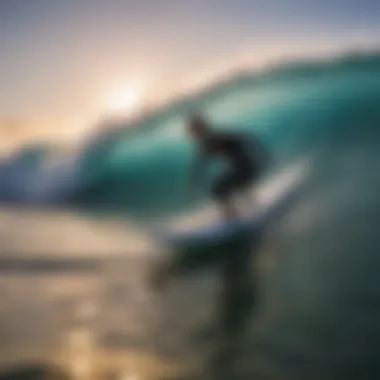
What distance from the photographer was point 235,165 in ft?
3.71

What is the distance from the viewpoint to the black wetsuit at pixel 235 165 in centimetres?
113

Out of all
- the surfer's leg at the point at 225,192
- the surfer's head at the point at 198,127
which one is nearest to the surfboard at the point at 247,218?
the surfer's leg at the point at 225,192

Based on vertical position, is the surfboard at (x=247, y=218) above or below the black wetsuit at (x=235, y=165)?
below

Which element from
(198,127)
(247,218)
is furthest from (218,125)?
(247,218)

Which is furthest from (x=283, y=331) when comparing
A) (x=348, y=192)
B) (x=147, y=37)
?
(x=147, y=37)

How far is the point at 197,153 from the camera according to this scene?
1.15m

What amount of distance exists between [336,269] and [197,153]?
0.32m

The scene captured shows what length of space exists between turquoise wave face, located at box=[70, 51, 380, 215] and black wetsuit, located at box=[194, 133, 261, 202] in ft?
0.08

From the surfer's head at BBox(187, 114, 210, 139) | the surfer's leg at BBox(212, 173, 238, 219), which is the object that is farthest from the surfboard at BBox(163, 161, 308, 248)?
the surfer's head at BBox(187, 114, 210, 139)

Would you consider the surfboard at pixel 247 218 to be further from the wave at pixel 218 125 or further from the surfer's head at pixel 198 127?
the surfer's head at pixel 198 127

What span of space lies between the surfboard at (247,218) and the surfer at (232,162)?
2cm

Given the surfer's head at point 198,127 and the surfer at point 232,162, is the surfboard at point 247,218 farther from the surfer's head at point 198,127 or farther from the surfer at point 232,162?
the surfer's head at point 198,127

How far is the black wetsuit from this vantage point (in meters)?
1.13

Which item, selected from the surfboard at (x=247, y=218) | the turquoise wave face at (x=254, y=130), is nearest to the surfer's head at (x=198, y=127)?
the turquoise wave face at (x=254, y=130)
